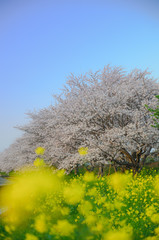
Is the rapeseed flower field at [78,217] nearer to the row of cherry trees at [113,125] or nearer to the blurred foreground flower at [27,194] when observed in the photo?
the blurred foreground flower at [27,194]

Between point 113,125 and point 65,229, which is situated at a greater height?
point 113,125

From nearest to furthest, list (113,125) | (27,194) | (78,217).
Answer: (78,217) < (27,194) < (113,125)

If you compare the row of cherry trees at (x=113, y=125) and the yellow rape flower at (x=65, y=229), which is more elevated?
the row of cherry trees at (x=113, y=125)

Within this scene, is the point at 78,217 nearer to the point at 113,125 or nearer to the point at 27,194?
the point at 27,194

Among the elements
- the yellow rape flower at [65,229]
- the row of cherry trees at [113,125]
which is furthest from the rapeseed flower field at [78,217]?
the row of cherry trees at [113,125]

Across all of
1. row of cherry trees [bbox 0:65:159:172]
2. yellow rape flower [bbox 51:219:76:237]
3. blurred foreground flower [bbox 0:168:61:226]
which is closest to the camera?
yellow rape flower [bbox 51:219:76:237]

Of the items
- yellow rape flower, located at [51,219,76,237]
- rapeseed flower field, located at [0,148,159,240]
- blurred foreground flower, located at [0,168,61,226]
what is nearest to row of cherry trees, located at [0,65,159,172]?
rapeseed flower field, located at [0,148,159,240]

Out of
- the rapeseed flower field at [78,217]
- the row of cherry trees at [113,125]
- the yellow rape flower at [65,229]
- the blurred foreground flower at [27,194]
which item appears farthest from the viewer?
the row of cherry trees at [113,125]

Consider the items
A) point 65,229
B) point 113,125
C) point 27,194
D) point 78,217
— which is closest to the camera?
point 65,229

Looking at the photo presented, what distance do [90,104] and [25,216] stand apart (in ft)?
31.7

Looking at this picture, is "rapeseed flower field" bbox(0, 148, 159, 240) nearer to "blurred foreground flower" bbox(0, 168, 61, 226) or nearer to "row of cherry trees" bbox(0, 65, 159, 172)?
"blurred foreground flower" bbox(0, 168, 61, 226)

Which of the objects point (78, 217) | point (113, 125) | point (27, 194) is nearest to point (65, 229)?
point (78, 217)

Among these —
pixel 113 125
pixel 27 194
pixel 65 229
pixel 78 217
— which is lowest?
pixel 78 217

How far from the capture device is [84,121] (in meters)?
14.9
